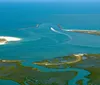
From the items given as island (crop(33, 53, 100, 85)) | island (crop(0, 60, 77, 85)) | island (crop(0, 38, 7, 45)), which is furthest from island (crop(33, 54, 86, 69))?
island (crop(0, 38, 7, 45))

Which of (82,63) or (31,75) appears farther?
(82,63)

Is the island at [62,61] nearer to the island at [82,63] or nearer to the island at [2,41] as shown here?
the island at [82,63]

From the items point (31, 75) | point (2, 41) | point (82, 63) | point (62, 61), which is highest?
point (2, 41)

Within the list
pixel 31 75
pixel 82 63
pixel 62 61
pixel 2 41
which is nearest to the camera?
pixel 31 75

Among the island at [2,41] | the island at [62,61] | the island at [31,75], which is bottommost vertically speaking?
the island at [31,75]

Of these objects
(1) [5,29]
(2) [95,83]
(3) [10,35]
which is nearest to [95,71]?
(2) [95,83]

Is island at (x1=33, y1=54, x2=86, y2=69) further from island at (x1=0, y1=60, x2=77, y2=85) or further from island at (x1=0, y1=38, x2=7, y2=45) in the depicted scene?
island at (x1=0, y1=38, x2=7, y2=45)

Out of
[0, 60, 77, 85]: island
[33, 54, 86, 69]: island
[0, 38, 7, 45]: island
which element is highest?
[0, 38, 7, 45]: island

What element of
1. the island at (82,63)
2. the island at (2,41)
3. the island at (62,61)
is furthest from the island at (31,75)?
the island at (2,41)

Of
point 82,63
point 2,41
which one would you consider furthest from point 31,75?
point 2,41

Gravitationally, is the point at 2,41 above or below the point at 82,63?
above

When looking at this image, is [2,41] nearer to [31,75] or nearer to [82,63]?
[82,63]
